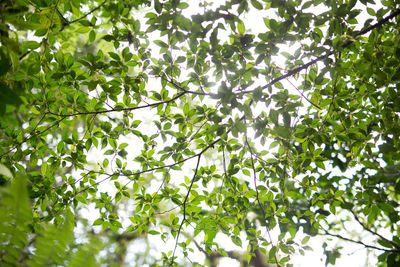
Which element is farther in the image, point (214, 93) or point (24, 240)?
point (214, 93)

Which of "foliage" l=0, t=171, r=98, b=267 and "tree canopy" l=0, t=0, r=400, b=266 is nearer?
"foliage" l=0, t=171, r=98, b=267

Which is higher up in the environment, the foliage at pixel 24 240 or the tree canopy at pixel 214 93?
the tree canopy at pixel 214 93

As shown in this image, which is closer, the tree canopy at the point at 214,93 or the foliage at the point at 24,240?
the foliage at the point at 24,240

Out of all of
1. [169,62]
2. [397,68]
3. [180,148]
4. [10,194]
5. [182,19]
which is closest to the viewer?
[10,194]

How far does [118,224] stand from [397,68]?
1.92 m

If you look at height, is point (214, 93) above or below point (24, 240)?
above

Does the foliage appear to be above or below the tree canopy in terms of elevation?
below

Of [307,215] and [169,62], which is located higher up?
[169,62]

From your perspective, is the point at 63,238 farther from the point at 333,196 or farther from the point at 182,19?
the point at 333,196

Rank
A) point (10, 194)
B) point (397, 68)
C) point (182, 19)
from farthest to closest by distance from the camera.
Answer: point (397, 68)
point (182, 19)
point (10, 194)

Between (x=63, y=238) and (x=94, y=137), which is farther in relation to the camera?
(x=94, y=137)

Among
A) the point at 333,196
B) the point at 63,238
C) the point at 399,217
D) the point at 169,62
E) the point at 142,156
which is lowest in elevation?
the point at 63,238

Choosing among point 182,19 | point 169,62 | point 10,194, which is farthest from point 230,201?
point 10,194

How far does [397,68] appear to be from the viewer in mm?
1363
